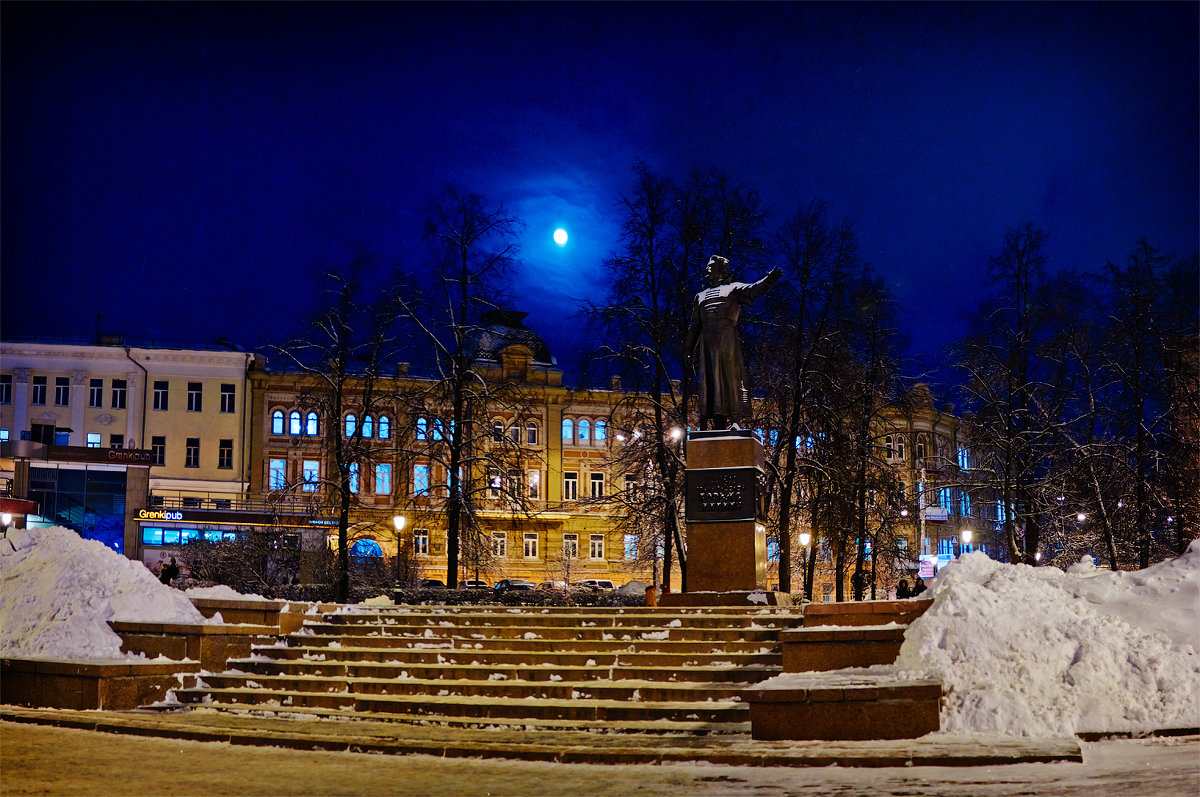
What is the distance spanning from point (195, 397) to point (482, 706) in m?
46.6

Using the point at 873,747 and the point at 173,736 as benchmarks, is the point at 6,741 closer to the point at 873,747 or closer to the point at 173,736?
the point at 173,736

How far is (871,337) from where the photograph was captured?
99.9ft

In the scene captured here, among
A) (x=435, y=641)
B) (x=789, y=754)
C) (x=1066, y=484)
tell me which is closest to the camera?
(x=789, y=754)

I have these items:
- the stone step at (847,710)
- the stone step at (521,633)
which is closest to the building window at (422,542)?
the stone step at (521,633)

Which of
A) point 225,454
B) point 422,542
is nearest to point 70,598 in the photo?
point 422,542

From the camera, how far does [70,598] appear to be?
1380 cm

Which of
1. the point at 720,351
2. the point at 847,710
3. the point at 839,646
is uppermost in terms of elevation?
the point at 720,351

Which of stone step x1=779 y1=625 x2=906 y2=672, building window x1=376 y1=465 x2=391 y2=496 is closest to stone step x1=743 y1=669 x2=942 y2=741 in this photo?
stone step x1=779 y1=625 x2=906 y2=672

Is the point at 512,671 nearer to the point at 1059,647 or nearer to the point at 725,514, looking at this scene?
the point at 725,514

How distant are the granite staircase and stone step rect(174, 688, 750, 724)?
13 mm

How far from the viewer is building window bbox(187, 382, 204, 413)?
5441 cm

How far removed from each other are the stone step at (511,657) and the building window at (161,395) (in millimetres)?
43320

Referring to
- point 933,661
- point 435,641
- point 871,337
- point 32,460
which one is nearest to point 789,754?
point 933,661

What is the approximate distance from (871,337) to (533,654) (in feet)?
63.3
